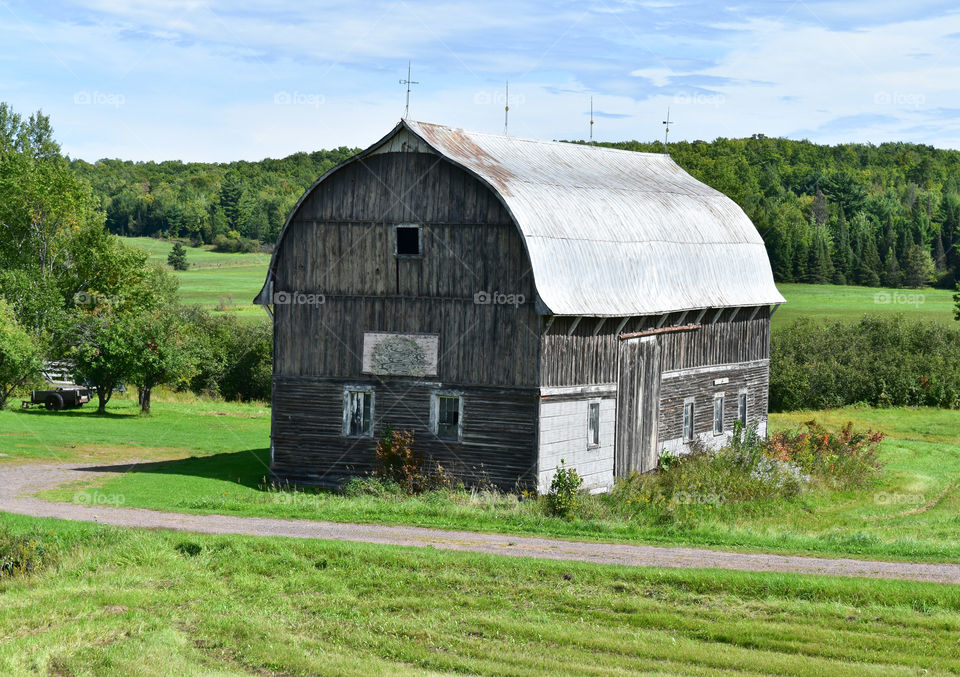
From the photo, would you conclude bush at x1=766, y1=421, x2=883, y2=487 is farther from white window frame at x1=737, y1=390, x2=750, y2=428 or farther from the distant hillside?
the distant hillside

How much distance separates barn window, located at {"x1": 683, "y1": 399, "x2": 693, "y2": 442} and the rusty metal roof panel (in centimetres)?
313

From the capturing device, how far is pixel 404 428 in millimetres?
29859

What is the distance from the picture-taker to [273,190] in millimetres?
141500

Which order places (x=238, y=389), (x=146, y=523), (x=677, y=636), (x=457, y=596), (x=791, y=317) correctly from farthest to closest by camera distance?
(x=791, y=317) < (x=238, y=389) < (x=146, y=523) < (x=457, y=596) < (x=677, y=636)

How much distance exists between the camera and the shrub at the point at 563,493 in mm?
26266

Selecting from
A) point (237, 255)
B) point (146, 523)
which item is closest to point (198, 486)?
point (146, 523)

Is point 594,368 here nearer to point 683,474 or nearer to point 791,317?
point 683,474

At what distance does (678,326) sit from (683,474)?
510 cm

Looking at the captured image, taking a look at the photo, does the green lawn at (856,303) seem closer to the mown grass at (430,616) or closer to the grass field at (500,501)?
the grass field at (500,501)

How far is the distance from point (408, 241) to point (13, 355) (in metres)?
27.8

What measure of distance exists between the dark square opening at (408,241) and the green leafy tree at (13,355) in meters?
27.6

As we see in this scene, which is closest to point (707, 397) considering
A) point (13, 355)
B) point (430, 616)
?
point (430, 616)

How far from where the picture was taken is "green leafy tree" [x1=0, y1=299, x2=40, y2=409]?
2009 inches

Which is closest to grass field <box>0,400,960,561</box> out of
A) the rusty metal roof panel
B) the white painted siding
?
the white painted siding
